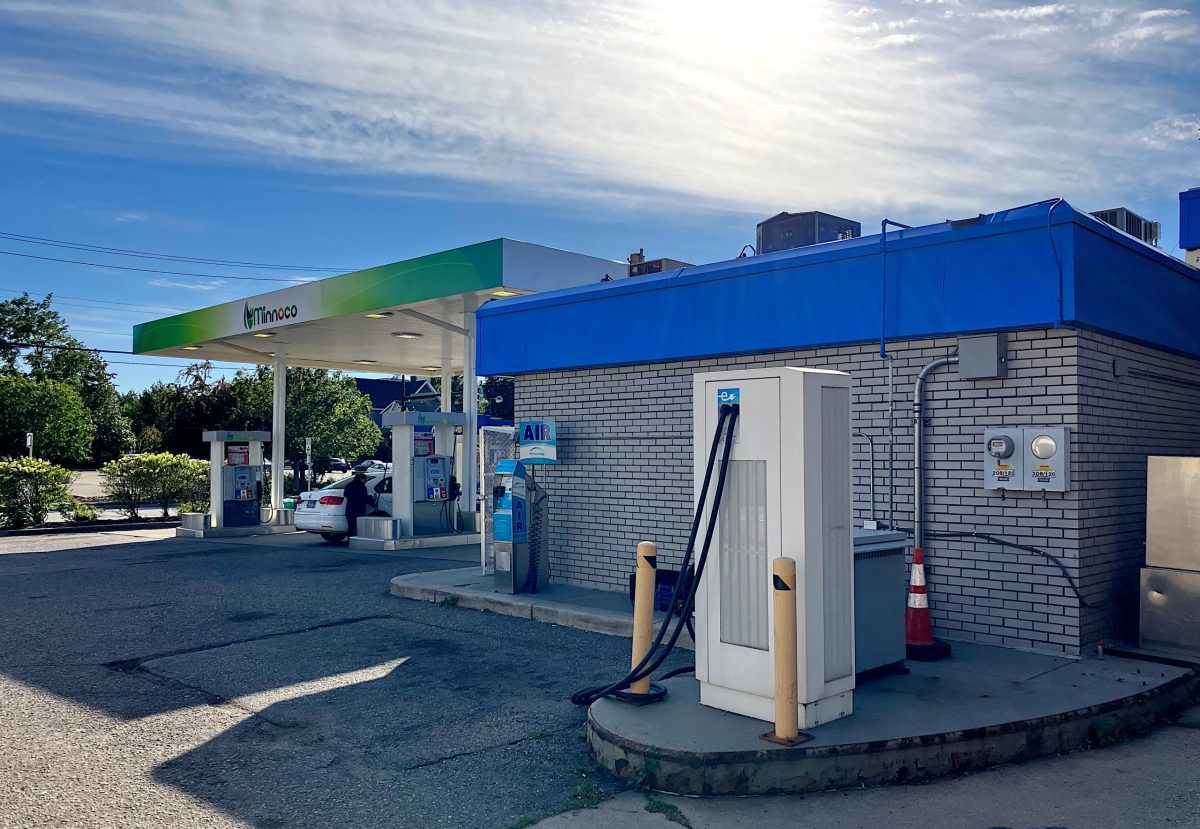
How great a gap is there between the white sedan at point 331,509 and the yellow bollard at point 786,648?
14.7 metres

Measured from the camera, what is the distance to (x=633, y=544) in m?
10.6

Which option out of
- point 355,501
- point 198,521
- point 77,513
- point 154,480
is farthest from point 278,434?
point 77,513

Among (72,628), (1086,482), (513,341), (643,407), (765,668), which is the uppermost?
(513,341)

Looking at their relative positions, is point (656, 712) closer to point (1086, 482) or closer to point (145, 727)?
point (145, 727)

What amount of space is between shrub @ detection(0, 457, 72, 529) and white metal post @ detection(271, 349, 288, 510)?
5.64 m

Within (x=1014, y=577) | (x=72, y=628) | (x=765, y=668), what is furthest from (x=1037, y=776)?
(x=72, y=628)

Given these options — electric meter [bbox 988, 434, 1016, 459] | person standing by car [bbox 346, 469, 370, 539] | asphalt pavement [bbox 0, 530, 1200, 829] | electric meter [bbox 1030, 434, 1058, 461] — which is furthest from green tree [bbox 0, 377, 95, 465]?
electric meter [bbox 1030, 434, 1058, 461]

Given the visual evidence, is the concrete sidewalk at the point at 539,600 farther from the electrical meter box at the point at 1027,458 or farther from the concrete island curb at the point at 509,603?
the electrical meter box at the point at 1027,458

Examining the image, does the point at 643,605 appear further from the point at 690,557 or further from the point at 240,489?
the point at 240,489

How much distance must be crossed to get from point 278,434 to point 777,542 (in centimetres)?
1941

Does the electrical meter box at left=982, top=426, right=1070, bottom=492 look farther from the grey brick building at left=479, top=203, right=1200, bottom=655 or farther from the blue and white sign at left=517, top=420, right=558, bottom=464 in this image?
the blue and white sign at left=517, top=420, right=558, bottom=464

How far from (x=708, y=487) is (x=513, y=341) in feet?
21.4

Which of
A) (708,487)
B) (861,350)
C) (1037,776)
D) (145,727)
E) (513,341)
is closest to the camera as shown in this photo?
(1037,776)

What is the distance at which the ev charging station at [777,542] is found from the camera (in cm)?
536
